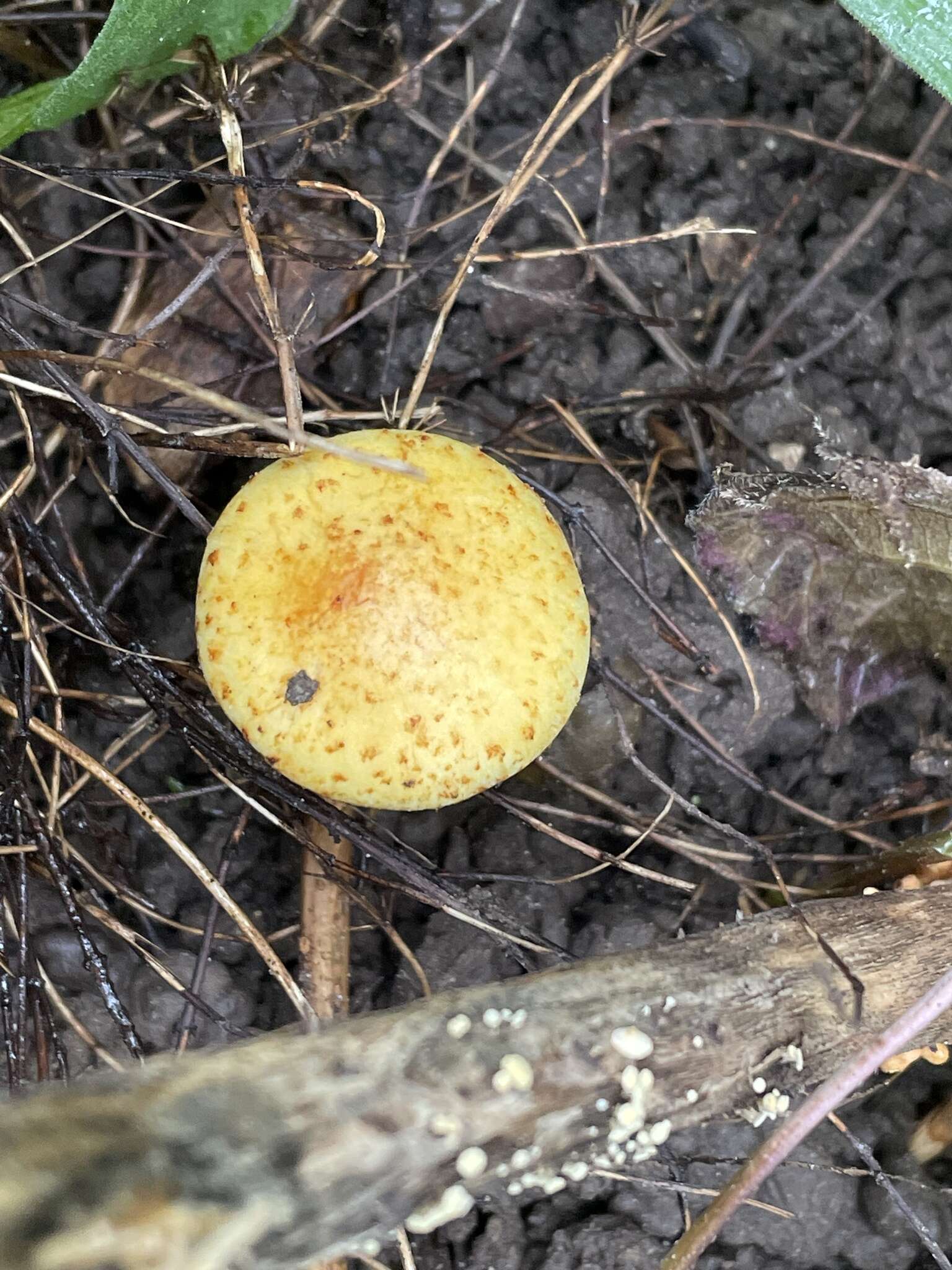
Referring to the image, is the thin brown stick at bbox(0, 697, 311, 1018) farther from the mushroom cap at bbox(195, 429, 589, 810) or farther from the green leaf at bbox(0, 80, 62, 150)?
the green leaf at bbox(0, 80, 62, 150)

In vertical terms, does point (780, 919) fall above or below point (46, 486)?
below

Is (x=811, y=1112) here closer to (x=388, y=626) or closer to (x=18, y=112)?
(x=388, y=626)

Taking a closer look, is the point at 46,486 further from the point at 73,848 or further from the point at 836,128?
the point at 836,128

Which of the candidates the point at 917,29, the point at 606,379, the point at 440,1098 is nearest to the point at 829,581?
the point at 606,379

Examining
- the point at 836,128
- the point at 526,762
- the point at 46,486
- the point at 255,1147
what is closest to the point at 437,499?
the point at 526,762

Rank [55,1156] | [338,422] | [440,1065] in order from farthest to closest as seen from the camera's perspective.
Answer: [338,422] < [440,1065] < [55,1156]

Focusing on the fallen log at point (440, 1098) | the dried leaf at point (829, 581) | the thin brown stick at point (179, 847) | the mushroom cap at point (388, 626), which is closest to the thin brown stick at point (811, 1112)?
the fallen log at point (440, 1098)

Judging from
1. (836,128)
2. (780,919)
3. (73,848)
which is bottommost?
(73,848)

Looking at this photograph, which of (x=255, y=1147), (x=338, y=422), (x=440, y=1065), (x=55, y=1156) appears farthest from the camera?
(x=338, y=422)
